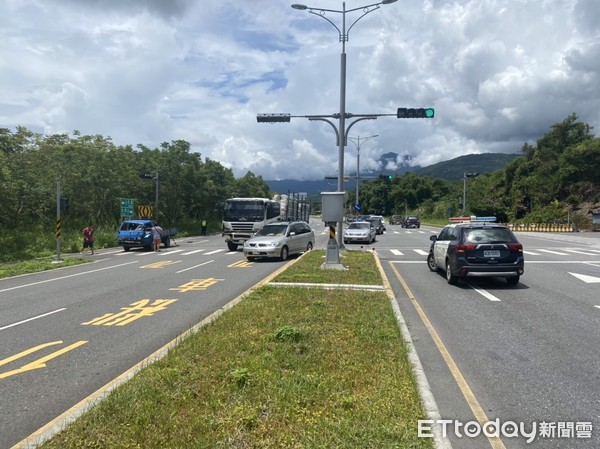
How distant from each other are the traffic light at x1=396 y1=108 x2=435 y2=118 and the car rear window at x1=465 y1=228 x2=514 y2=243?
8.51 metres

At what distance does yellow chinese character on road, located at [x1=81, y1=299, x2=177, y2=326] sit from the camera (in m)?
8.39

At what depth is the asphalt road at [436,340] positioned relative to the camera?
451 cm

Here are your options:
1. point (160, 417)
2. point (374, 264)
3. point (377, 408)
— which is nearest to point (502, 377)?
point (377, 408)

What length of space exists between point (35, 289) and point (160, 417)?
10.9 meters

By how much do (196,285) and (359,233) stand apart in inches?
762

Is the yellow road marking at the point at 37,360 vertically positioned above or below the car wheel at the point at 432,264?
below

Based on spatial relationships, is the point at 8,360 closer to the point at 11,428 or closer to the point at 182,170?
the point at 11,428

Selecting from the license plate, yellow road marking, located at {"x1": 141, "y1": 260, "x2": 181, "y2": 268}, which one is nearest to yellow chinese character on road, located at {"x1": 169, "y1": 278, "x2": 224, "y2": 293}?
yellow road marking, located at {"x1": 141, "y1": 260, "x2": 181, "y2": 268}

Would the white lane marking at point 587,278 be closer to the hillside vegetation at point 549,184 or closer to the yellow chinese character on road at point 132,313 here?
the yellow chinese character on road at point 132,313

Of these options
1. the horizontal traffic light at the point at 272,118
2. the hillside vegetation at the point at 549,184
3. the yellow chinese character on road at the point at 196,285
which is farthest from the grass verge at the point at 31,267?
the hillside vegetation at the point at 549,184

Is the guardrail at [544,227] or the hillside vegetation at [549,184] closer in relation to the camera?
the guardrail at [544,227]

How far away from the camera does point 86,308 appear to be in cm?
980

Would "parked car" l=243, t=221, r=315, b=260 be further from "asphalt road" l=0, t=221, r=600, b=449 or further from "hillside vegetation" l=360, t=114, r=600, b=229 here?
"hillside vegetation" l=360, t=114, r=600, b=229

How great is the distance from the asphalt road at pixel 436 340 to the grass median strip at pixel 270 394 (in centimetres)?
58
